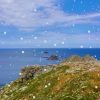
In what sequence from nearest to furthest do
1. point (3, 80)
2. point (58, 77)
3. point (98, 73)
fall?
point (98, 73) < point (58, 77) < point (3, 80)

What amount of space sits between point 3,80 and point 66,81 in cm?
13005

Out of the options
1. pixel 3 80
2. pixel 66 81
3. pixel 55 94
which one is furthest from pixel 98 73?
pixel 3 80

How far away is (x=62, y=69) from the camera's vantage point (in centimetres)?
3862

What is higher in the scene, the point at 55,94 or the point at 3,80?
the point at 55,94

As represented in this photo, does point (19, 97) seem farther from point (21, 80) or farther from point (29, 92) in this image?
point (21, 80)

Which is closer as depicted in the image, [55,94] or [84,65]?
[55,94]

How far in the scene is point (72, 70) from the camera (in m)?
37.2

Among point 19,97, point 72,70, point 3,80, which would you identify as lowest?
point 3,80

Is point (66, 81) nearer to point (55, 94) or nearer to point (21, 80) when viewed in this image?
point (55, 94)

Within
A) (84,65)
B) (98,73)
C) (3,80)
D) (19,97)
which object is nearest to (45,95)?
(19,97)

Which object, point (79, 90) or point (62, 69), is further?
point (62, 69)

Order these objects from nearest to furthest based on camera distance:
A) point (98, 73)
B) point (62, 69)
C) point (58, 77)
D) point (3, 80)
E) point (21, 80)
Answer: point (98, 73) → point (58, 77) → point (62, 69) → point (21, 80) → point (3, 80)

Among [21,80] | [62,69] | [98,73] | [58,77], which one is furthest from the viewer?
[21,80]

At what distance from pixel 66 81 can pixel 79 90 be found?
4.41m
